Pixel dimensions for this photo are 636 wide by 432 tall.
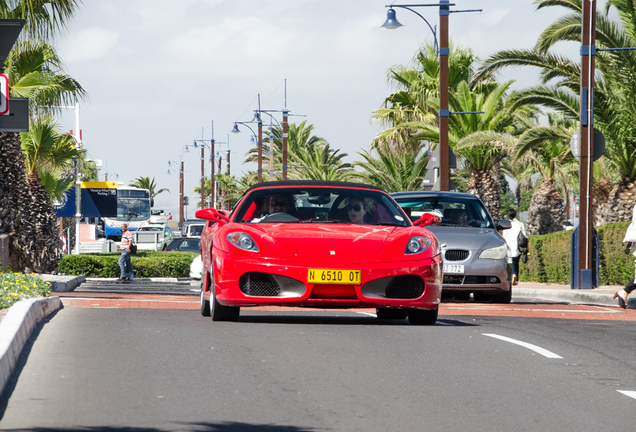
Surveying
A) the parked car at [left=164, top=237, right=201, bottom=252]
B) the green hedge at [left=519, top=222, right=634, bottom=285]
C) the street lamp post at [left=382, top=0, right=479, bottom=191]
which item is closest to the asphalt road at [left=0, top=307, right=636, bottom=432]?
the green hedge at [left=519, top=222, right=634, bottom=285]

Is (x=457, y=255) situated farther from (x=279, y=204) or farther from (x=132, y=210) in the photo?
(x=132, y=210)

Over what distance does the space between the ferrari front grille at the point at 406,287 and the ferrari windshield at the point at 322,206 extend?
874 millimetres

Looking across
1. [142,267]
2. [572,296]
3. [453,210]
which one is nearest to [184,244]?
[142,267]

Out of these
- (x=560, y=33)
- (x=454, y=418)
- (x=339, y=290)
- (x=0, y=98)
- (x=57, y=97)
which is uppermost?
(x=560, y=33)

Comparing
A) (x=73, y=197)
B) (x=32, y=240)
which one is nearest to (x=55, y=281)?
(x=32, y=240)

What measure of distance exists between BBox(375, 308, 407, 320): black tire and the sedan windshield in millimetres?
4060

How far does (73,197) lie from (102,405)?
37.5 metres

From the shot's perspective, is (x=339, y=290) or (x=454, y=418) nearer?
(x=454, y=418)

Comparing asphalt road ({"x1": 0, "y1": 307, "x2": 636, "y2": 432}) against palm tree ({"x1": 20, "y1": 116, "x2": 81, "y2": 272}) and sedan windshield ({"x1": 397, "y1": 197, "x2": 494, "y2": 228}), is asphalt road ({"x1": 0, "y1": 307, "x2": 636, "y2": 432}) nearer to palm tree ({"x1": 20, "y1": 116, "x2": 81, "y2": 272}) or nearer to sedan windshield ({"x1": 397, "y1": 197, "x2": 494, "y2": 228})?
sedan windshield ({"x1": 397, "y1": 197, "x2": 494, "y2": 228})

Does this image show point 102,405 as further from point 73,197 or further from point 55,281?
point 73,197

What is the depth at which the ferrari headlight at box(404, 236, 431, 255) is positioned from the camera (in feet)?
30.7

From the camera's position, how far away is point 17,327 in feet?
25.0

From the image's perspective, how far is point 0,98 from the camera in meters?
10.6

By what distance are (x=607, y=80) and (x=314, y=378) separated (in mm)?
20011
